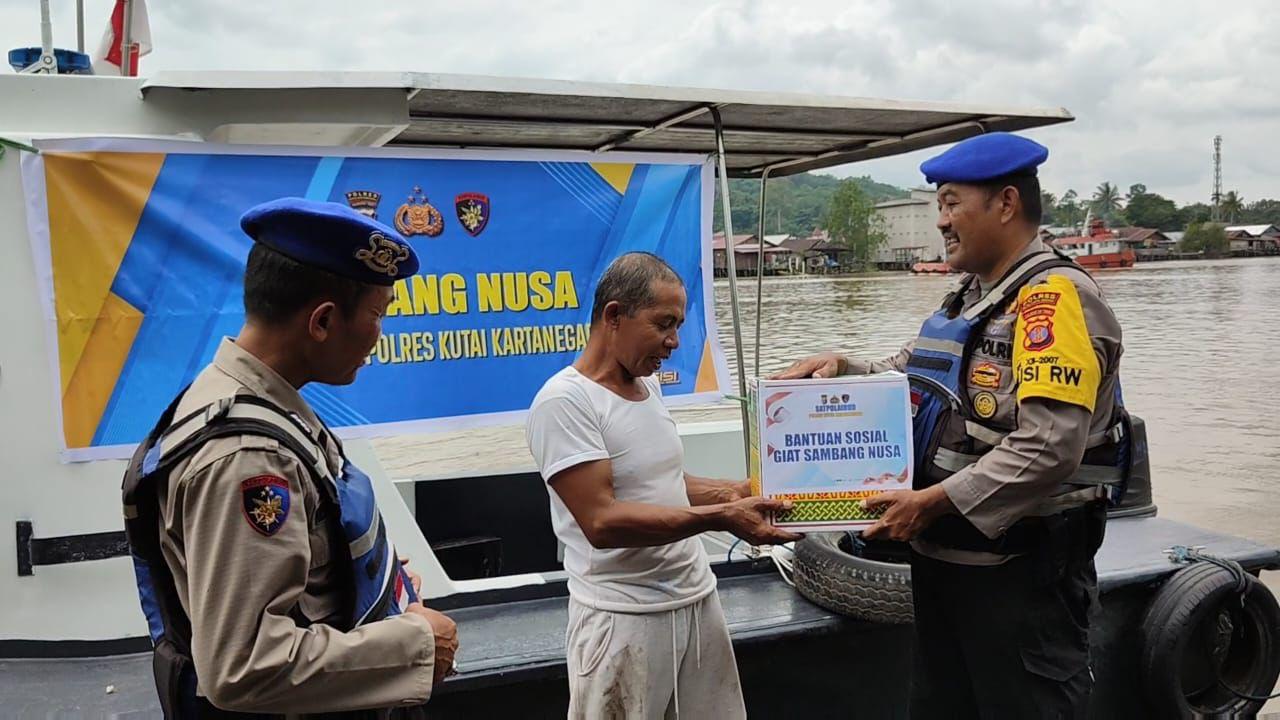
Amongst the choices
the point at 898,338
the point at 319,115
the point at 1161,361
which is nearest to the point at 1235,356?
the point at 1161,361

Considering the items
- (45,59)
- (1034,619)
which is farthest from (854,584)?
(45,59)

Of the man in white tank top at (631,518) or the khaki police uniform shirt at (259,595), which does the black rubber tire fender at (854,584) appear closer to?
the man in white tank top at (631,518)

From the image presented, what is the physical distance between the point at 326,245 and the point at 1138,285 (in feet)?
163

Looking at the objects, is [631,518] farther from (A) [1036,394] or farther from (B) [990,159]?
(B) [990,159]

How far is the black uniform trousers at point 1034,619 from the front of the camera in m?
2.33

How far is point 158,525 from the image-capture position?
1.37 meters

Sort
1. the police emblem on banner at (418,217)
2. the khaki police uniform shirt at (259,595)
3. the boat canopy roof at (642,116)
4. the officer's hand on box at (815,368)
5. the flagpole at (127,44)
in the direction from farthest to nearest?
1. the police emblem on banner at (418,217)
2. the flagpole at (127,44)
3. the boat canopy roof at (642,116)
4. the officer's hand on box at (815,368)
5. the khaki police uniform shirt at (259,595)

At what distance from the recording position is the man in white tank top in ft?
7.05

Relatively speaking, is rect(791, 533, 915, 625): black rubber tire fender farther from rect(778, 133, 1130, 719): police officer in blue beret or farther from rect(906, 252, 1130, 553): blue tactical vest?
rect(906, 252, 1130, 553): blue tactical vest

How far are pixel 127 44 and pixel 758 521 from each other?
2.89 metres

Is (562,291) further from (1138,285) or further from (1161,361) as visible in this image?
(1138,285)

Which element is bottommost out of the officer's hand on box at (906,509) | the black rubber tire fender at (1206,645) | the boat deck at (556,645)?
the black rubber tire fender at (1206,645)

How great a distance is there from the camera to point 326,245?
145cm

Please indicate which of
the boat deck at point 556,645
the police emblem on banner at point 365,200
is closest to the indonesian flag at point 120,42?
the police emblem on banner at point 365,200
